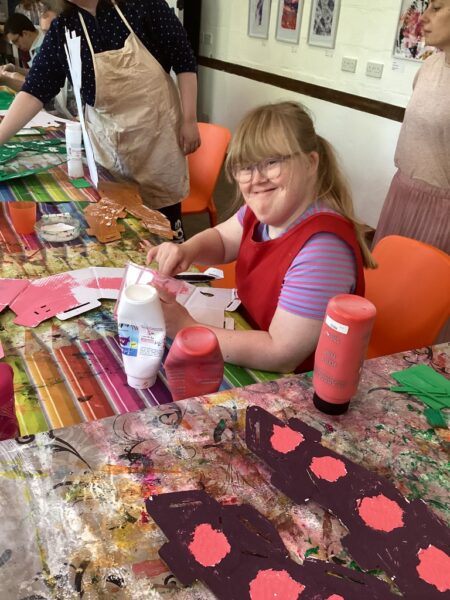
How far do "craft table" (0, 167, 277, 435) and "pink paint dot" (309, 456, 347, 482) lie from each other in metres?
0.31

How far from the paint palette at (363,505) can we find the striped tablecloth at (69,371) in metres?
0.27

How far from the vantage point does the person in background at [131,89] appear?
188 cm

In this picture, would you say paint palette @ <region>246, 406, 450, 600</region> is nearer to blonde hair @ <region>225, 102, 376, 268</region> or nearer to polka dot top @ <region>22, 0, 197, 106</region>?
blonde hair @ <region>225, 102, 376, 268</region>

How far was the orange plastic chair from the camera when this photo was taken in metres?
2.73

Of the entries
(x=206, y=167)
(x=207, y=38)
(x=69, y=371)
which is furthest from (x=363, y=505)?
(x=207, y=38)

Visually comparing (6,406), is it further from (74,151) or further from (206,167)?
(206,167)

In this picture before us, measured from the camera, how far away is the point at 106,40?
1.88 m

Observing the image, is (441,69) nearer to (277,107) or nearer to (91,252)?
(277,107)

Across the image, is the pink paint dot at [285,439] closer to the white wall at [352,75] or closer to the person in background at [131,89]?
the person in background at [131,89]

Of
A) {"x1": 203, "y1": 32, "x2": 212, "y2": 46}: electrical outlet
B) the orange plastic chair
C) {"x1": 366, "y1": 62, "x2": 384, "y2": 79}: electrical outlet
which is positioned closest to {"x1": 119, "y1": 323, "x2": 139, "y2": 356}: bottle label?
the orange plastic chair

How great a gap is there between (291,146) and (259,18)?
3.52 meters

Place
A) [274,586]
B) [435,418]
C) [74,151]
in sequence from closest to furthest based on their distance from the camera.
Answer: [274,586] → [435,418] → [74,151]

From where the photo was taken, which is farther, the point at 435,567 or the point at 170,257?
the point at 170,257

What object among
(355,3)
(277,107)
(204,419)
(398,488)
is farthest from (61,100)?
(398,488)
